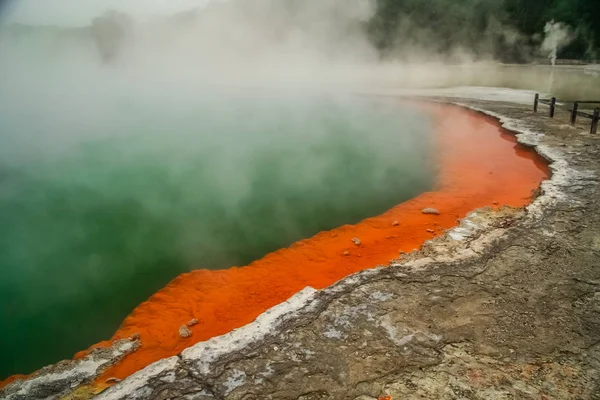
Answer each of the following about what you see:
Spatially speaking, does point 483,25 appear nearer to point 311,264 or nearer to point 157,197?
point 157,197

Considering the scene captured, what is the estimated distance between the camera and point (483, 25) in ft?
121

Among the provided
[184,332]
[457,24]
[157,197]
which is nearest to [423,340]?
[184,332]

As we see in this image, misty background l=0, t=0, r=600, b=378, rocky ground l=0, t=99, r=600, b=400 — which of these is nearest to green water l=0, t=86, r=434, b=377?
misty background l=0, t=0, r=600, b=378

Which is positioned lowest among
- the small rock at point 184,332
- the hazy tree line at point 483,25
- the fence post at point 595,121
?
the small rock at point 184,332

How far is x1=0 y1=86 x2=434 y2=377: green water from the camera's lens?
4340 millimetres

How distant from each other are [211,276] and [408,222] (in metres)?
2.70

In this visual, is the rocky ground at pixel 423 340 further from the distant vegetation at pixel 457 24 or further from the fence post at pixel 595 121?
the distant vegetation at pixel 457 24

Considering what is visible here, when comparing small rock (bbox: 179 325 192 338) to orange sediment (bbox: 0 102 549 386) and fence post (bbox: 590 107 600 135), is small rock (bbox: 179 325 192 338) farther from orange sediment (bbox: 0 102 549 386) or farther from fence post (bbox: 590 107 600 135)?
fence post (bbox: 590 107 600 135)

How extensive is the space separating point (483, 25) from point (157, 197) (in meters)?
39.7

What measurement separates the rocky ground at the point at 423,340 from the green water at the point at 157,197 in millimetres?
1366

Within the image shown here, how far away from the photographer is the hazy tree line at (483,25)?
2986 centimetres

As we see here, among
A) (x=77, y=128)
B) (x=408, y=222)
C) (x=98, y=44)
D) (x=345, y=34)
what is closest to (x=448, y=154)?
(x=408, y=222)

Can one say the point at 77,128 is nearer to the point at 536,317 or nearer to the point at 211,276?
the point at 211,276

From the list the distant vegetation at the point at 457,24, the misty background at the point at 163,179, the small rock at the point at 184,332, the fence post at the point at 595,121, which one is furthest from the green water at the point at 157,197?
the distant vegetation at the point at 457,24
